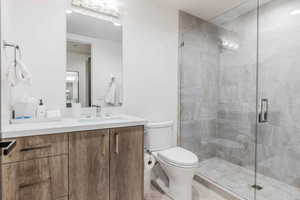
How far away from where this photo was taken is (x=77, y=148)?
4.27 ft

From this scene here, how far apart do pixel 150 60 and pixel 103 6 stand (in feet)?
2.67

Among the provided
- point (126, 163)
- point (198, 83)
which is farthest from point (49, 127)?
point (198, 83)

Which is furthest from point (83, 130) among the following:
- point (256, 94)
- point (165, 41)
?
point (256, 94)

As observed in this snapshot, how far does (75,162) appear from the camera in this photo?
1.29 m

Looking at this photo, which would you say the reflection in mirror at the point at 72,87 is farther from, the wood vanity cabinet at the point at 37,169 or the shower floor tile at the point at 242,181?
the shower floor tile at the point at 242,181

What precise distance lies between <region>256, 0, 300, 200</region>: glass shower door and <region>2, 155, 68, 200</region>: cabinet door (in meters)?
2.00

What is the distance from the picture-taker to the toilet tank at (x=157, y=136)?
2.05 meters

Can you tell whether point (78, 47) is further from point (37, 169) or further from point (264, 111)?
point (264, 111)

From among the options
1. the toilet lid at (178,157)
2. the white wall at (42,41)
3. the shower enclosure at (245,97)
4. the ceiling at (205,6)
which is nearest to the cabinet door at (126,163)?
the toilet lid at (178,157)

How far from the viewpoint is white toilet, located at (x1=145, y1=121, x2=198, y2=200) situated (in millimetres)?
1720

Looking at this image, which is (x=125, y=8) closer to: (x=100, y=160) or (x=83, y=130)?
(x=83, y=130)

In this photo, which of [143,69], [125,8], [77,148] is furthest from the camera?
[143,69]

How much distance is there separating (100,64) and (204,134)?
1.86 meters

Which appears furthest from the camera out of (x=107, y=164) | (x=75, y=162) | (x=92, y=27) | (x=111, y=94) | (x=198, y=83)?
(x=198, y=83)
